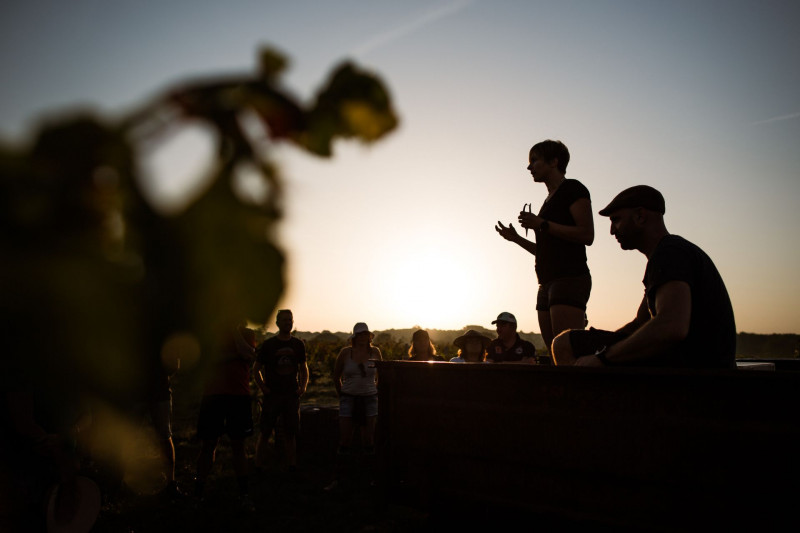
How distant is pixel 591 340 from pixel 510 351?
176 inches

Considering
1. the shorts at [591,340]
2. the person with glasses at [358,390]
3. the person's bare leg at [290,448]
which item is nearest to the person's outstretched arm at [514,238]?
the shorts at [591,340]

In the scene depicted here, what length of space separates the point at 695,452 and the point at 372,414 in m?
6.64

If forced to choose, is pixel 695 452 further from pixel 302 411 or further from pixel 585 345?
pixel 302 411

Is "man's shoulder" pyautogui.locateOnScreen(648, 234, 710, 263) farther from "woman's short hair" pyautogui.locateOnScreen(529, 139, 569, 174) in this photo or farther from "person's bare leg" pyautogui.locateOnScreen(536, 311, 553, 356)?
"woman's short hair" pyautogui.locateOnScreen(529, 139, 569, 174)

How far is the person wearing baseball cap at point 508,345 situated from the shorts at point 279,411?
3198mm

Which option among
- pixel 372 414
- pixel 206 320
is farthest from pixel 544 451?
pixel 372 414

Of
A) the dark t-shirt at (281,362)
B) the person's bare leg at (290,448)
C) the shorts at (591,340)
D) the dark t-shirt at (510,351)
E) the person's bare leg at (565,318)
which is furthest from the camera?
the person's bare leg at (290,448)

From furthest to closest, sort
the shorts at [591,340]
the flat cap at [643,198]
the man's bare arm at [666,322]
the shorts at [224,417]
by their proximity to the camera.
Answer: the shorts at [224,417], the shorts at [591,340], the flat cap at [643,198], the man's bare arm at [666,322]

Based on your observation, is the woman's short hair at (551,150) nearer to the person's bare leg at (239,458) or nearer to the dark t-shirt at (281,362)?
the person's bare leg at (239,458)

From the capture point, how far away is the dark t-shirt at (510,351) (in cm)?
761

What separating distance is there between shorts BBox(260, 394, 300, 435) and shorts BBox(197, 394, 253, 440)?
1.90m

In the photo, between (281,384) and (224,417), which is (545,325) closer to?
(224,417)

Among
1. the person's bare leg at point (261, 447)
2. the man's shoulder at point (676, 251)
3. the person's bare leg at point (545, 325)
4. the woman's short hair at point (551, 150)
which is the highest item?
the woman's short hair at point (551, 150)

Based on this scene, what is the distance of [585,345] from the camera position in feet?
10.9
